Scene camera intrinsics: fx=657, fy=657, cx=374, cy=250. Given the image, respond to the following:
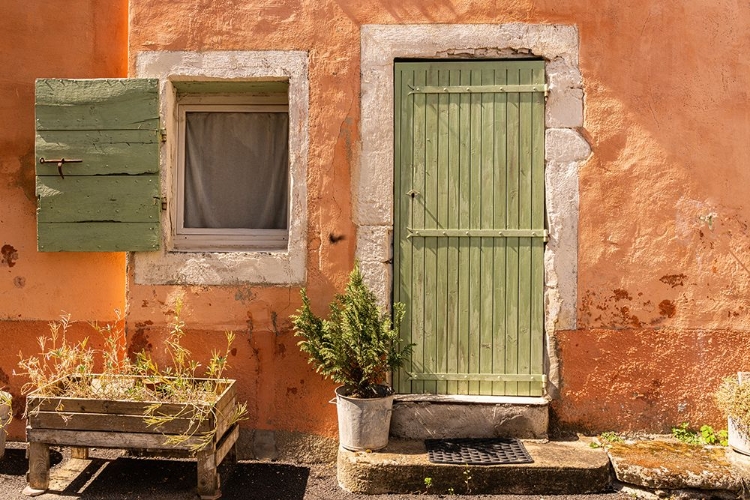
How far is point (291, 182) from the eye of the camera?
4238 millimetres

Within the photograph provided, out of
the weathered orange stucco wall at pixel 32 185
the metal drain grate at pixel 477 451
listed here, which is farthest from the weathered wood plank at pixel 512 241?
the weathered orange stucco wall at pixel 32 185

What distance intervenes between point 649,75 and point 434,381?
237 centimetres

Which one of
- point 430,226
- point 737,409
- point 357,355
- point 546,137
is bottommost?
point 737,409

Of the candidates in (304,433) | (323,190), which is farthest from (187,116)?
(304,433)

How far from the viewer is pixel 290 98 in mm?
4246

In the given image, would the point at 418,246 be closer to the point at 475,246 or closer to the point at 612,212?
the point at 475,246

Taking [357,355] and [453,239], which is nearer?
[357,355]

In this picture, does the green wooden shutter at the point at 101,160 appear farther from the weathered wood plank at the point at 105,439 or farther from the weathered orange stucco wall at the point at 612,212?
the weathered wood plank at the point at 105,439

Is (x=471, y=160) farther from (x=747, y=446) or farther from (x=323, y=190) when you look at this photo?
(x=747, y=446)

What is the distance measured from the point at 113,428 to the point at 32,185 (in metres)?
1.88

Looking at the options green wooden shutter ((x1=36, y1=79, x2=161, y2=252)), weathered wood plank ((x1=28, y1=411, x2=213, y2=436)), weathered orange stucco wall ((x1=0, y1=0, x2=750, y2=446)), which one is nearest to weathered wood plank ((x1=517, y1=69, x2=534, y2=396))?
weathered orange stucco wall ((x1=0, y1=0, x2=750, y2=446))

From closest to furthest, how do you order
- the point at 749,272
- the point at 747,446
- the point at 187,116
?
the point at 747,446, the point at 749,272, the point at 187,116

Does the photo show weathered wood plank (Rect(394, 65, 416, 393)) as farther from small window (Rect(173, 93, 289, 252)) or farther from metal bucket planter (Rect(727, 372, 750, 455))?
metal bucket planter (Rect(727, 372, 750, 455))

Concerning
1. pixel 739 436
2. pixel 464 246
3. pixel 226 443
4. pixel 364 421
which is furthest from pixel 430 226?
pixel 739 436
